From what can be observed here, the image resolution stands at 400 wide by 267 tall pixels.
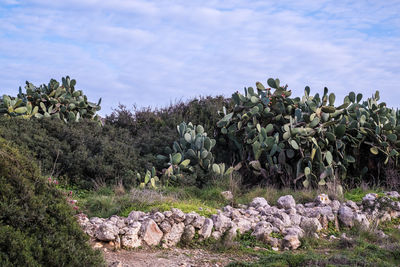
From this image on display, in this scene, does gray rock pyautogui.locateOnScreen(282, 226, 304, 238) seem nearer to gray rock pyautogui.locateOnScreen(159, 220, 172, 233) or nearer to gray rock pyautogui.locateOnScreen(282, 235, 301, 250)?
gray rock pyautogui.locateOnScreen(282, 235, 301, 250)

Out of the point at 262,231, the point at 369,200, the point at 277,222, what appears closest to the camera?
the point at 262,231

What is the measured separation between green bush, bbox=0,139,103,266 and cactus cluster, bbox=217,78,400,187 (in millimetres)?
6904

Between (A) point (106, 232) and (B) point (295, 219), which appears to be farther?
(B) point (295, 219)

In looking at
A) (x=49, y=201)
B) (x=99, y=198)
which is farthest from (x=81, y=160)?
(x=49, y=201)

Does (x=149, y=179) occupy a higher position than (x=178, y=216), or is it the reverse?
(x=149, y=179)

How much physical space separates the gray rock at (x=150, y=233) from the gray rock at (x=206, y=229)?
61 cm

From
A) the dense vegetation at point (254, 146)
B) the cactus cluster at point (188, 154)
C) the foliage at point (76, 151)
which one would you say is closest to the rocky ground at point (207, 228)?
the dense vegetation at point (254, 146)

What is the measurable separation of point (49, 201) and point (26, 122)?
8.21m

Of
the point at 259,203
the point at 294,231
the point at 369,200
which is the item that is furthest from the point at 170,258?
the point at 369,200

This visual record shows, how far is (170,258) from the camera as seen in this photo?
19.1ft

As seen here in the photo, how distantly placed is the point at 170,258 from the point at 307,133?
5.89 m

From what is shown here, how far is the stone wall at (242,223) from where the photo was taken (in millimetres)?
6148

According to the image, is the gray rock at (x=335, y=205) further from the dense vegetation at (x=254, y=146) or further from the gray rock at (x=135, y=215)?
the gray rock at (x=135, y=215)

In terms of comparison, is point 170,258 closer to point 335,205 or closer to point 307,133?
point 335,205
